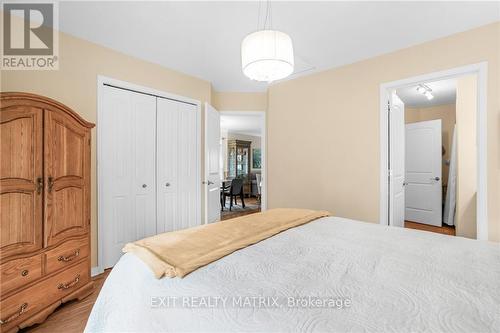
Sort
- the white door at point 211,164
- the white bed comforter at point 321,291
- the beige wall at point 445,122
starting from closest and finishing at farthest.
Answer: the white bed comforter at point 321,291 < the white door at point 211,164 < the beige wall at point 445,122

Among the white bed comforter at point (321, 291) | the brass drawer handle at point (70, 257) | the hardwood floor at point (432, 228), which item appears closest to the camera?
the white bed comforter at point (321, 291)

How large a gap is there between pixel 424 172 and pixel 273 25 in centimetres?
393

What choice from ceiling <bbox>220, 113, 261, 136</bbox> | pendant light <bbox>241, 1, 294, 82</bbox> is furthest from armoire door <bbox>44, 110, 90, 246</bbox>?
ceiling <bbox>220, 113, 261, 136</bbox>

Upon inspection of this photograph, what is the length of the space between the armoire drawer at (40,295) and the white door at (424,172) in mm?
5067

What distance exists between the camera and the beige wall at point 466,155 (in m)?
3.31

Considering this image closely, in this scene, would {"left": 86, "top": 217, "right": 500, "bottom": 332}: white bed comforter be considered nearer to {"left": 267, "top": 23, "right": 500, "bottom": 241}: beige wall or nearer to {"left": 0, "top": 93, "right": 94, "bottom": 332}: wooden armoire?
{"left": 0, "top": 93, "right": 94, "bottom": 332}: wooden armoire

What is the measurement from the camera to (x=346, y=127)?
308 cm

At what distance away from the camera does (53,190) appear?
180cm

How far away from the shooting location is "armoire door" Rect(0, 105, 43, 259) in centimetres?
155

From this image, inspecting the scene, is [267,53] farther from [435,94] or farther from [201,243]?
[435,94]

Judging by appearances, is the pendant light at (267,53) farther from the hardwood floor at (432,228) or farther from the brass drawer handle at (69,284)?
the hardwood floor at (432,228)

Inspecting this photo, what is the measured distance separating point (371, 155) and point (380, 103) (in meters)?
0.60

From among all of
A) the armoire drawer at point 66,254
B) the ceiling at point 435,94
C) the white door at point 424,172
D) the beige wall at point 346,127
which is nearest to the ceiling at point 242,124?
the beige wall at point 346,127

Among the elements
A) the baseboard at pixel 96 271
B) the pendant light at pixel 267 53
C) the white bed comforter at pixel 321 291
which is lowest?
the baseboard at pixel 96 271
